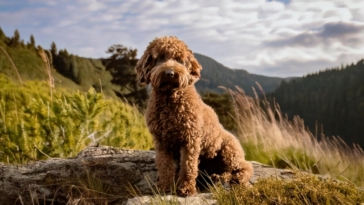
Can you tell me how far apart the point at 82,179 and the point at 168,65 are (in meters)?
2.20

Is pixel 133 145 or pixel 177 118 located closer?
pixel 177 118

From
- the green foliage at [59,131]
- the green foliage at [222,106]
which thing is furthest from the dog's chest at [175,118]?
the green foliage at [222,106]

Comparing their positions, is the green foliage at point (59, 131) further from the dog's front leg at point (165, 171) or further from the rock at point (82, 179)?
the dog's front leg at point (165, 171)

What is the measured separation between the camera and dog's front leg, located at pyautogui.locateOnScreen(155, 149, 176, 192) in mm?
4125

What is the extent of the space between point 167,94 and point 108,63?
22.5m

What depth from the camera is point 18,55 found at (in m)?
37.1

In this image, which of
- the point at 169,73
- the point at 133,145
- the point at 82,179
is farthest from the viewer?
the point at 133,145

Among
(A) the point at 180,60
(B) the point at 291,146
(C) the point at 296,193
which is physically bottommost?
(B) the point at 291,146

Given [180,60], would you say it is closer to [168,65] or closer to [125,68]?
[168,65]

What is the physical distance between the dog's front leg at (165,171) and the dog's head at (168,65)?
76cm

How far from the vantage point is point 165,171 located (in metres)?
4.15

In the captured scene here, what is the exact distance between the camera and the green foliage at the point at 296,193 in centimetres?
336

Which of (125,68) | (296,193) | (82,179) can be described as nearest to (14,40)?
(125,68)

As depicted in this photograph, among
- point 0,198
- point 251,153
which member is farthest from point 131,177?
point 251,153
